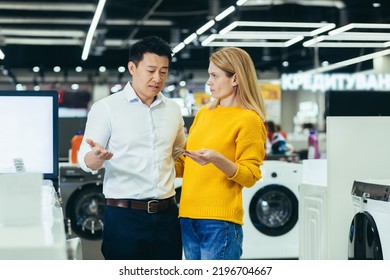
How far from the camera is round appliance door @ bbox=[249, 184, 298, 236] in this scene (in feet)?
19.1

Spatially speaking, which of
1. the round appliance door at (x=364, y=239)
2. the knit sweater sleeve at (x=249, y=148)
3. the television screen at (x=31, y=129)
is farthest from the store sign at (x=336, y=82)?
the knit sweater sleeve at (x=249, y=148)

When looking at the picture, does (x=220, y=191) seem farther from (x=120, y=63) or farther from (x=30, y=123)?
(x=120, y=63)

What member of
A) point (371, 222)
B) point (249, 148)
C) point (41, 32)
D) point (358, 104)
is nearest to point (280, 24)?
point (358, 104)

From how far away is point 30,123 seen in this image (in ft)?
9.27

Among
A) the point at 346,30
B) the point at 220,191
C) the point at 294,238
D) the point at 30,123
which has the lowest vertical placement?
the point at 294,238

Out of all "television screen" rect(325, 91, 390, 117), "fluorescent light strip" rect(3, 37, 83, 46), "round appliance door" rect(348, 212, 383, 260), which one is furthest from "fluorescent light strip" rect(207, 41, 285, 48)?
"round appliance door" rect(348, 212, 383, 260)

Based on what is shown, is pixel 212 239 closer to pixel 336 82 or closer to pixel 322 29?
pixel 322 29

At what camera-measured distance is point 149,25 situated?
580 inches

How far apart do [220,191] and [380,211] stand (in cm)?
112

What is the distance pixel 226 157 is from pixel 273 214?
350 cm

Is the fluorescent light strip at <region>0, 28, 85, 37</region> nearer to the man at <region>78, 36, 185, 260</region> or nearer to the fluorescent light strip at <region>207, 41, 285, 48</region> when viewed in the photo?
the fluorescent light strip at <region>207, 41, 285, 48</region>

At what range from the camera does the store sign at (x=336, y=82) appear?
13.3 m

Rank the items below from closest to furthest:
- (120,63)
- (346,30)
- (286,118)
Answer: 1. (346,30)
2. (120,63)
3. (286,118)
